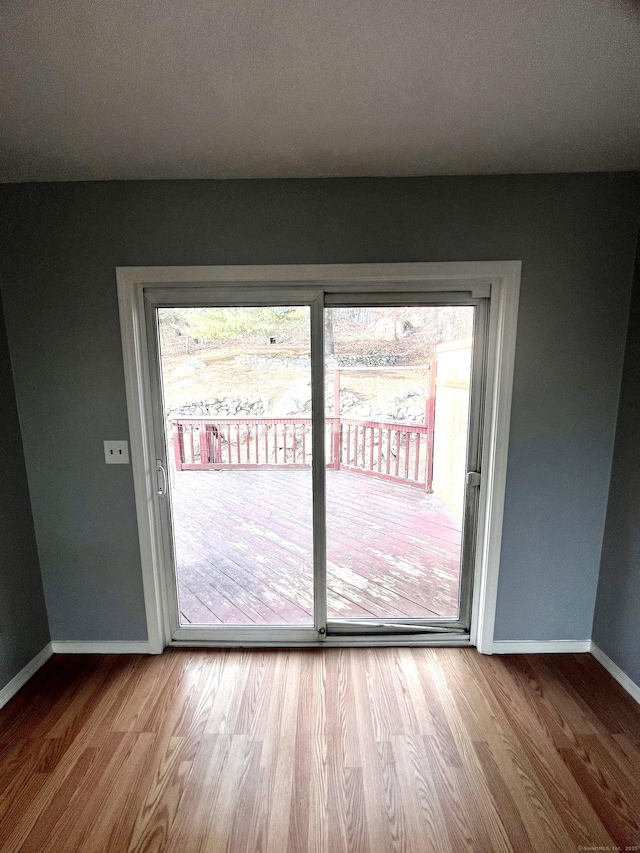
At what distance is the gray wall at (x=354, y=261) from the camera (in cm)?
162

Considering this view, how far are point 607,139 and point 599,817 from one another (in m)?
2.50

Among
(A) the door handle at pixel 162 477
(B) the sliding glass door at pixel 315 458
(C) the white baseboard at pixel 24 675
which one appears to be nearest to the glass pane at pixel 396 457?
(B) the sliding glass door at pixel 315 458

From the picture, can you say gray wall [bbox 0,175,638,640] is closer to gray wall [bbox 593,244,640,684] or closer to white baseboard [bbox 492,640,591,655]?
gray wall [bbox 593,244,640,684]

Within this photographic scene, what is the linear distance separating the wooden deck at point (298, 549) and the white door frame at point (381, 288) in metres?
0.18

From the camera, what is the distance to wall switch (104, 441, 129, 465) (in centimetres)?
180

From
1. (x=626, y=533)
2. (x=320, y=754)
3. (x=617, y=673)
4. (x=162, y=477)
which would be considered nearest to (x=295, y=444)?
(x=162, y=477)

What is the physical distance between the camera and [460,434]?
1.92 meters

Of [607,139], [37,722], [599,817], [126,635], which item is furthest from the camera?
[126,635]

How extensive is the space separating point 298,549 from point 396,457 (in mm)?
800

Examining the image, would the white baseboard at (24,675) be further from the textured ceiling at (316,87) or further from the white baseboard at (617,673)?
the white baseboard at (617,673)

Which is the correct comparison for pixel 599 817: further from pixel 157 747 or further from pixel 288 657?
pixel 157 747

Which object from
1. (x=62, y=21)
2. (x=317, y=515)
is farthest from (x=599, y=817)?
(x=62, y=21)

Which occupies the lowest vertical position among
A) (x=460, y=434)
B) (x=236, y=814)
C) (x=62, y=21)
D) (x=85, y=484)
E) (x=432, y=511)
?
(x=236, y=814)

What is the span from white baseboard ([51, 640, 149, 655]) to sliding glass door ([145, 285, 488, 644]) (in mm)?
199
